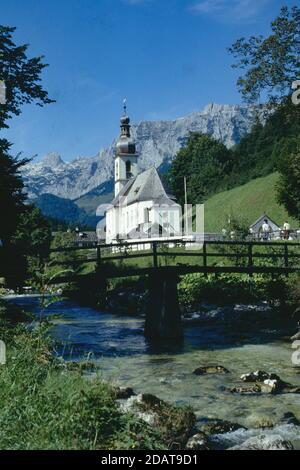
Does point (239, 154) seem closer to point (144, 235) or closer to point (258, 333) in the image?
point (144, 235)

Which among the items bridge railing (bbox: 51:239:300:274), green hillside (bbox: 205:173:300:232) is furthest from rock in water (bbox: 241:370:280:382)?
green hillside (bbox: 205:173:300:232)

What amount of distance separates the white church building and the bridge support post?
37.7 meters

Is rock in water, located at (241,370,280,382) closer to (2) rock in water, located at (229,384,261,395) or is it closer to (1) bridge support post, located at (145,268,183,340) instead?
(2) rock in water, located at (229,384,261,395)

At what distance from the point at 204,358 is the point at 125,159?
94.2 metres

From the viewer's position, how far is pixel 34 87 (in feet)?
64.7

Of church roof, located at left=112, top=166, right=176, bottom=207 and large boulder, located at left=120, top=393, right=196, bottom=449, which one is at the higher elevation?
church roof, located at left=112, top=166, right=176, bottom=207

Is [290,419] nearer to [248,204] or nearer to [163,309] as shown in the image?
[163,309]

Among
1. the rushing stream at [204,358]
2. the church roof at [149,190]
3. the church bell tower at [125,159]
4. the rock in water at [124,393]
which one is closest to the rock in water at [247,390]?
the rushing stream at [204,358]

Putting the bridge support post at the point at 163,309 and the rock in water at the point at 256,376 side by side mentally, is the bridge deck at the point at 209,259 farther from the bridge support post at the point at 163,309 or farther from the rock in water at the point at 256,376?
the rock in water at the point at 256,376

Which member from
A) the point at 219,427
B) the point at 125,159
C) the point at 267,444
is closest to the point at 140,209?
the point at 125,159

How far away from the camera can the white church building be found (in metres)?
77.6

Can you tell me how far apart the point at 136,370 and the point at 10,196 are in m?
6.69

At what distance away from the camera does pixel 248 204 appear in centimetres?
5884

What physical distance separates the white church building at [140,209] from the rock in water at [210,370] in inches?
1805
